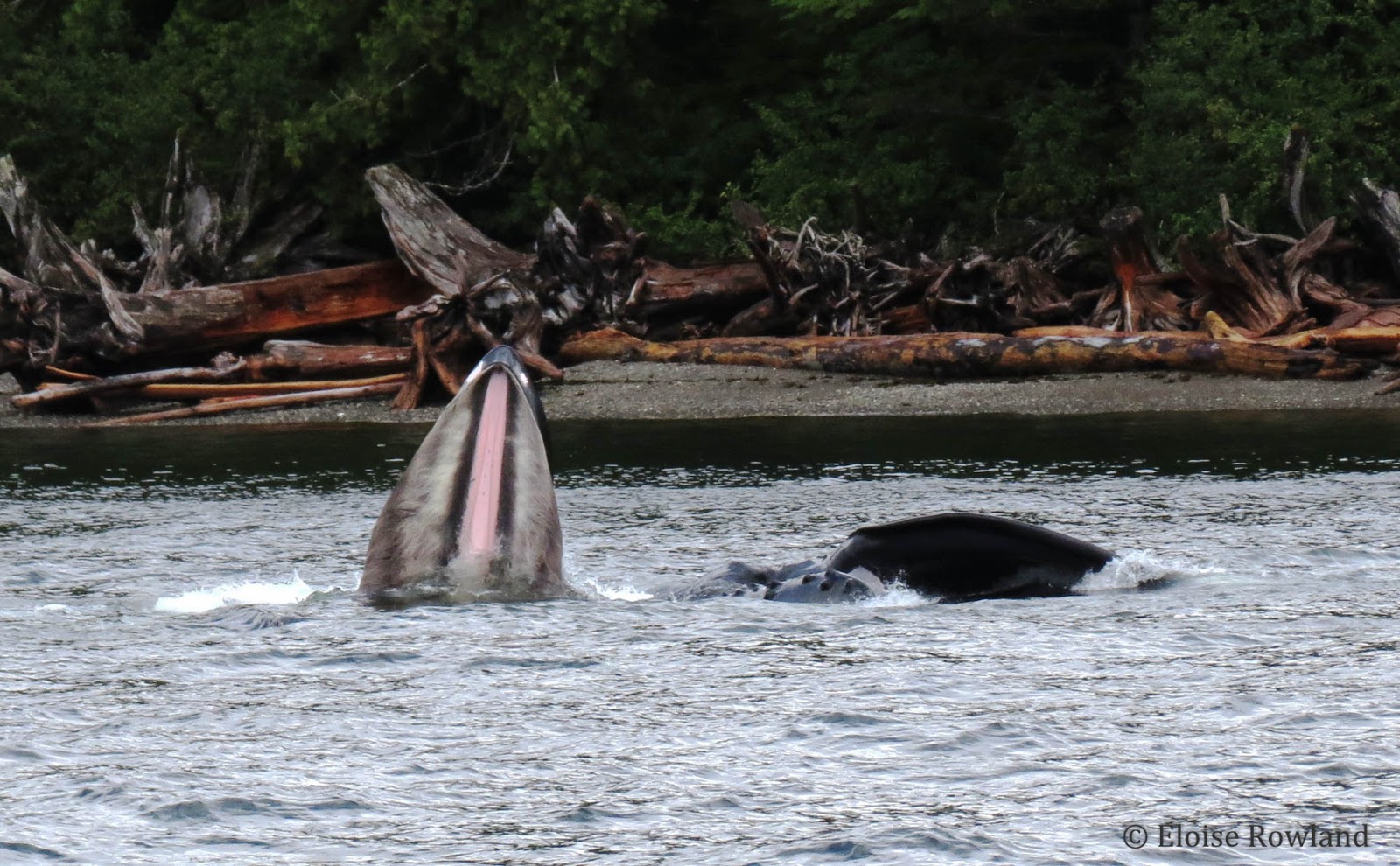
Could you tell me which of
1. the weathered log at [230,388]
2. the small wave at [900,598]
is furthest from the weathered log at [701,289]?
the small wave at [900,598]

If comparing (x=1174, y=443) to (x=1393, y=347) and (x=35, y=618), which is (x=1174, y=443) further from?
(x=35, y=618)

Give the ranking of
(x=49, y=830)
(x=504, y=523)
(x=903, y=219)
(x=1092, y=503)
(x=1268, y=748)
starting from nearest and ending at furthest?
(x=49, y=830) → (x=1268, y=748) → (x=504, y=523) → (x=1092, y=503) → (x=903, y=219)

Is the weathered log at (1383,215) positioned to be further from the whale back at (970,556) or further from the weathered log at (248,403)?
the whale back at (970,556)

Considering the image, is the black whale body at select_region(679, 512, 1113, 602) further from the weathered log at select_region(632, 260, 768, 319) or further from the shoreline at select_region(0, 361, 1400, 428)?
the weathered log at select_region(632, 260, 768, 319)

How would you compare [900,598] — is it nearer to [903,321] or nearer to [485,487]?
[485,487]

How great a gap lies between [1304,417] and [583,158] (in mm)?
15285

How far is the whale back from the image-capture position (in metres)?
7.70

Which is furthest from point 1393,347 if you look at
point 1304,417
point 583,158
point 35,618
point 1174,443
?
point 35,618

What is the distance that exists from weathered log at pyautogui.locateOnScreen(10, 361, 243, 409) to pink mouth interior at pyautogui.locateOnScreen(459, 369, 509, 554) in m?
18.3

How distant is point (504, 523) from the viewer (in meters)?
7.85

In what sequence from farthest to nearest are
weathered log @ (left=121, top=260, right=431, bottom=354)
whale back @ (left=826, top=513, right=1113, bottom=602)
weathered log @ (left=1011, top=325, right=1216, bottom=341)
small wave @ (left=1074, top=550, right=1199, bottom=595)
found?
1. weathered log @ (left=121, top=260, right=431, bottom=354)
2. weathered log @ (left=1011, top=325, right=1216, bottom=341)
3. small wave @ (left=1074, top=550, right=1199, bottom=595)
4. whale back @ (left=826, top=513, right=1113, bottom=602)

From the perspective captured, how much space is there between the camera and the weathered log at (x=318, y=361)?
2531 cm

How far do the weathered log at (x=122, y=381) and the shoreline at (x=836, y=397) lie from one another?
0.26 meters

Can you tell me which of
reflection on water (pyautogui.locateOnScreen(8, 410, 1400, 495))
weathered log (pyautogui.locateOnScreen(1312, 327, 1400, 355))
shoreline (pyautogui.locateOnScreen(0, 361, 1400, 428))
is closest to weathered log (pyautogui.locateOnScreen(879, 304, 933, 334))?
shoreline (pyautogui.locateOnScreen(0, 361, 1400, 428))
